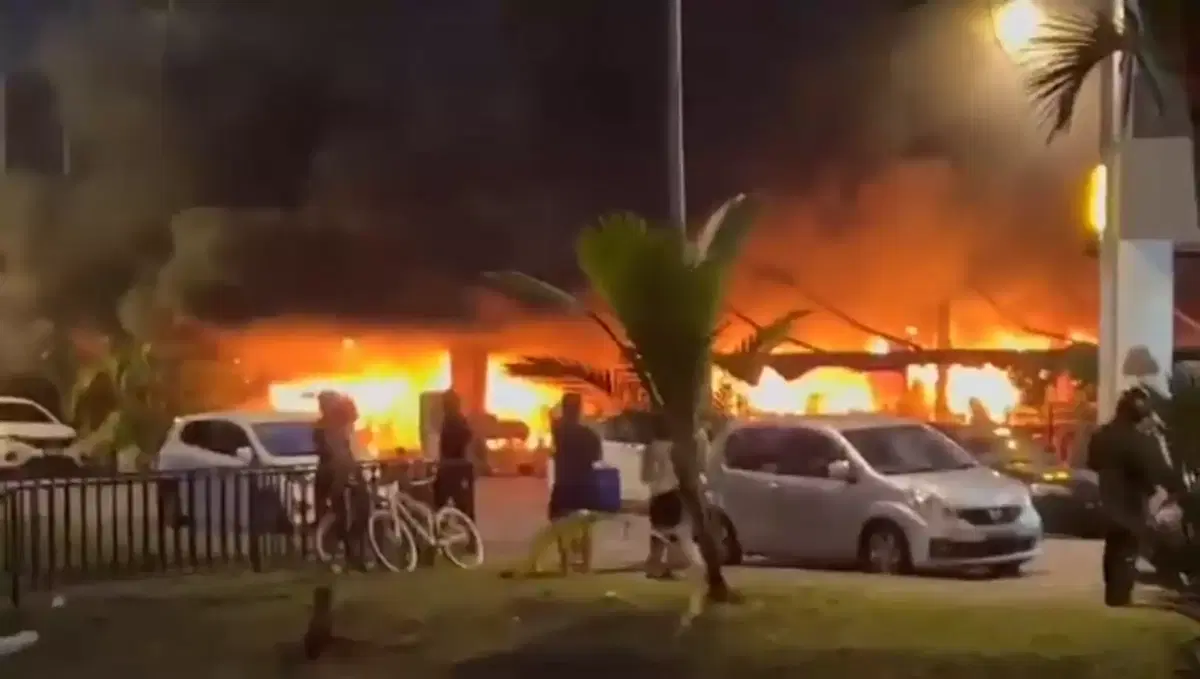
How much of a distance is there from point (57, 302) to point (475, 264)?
9.58 metres

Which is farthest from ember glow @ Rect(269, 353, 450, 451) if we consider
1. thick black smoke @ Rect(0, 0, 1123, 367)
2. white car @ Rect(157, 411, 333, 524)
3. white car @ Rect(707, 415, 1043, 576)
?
white car @ Rect(707, 415, 1043, 576)

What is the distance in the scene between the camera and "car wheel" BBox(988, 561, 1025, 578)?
51.6 feet

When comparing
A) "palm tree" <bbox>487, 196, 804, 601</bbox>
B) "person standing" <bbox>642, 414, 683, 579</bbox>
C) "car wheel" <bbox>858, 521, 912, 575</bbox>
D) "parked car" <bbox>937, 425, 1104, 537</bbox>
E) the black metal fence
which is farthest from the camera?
"parked car" <bbox>937, 425, 1104, 537</bbox>

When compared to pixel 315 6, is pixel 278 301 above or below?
below

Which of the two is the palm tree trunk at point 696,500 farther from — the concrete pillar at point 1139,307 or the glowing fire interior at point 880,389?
the glowing fire interior at point 880,389

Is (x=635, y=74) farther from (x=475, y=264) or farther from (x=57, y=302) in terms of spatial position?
(x=57, y=302)

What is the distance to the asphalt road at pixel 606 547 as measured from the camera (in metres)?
14.5

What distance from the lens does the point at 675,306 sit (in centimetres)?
1189

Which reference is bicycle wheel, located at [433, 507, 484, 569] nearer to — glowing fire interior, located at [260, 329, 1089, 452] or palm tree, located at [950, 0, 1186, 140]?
palm tree, located at [950, 0, 1186, 140]

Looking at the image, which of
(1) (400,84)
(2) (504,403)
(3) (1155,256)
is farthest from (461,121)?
(3) (1155,256)

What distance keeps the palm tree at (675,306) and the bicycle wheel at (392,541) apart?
4297mm

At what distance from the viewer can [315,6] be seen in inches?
1473

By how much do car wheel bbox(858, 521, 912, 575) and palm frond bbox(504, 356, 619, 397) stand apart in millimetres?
3784

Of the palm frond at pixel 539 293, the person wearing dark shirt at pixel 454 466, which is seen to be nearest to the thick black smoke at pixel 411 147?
the person wearing dark shirt at pixel 454 466
